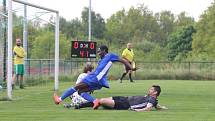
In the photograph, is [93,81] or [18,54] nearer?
[93,81]

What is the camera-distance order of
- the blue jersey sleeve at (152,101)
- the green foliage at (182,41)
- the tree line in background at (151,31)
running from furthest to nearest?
the green foliage at (182,41) < the tree line in background at (151,31) < the blue jersey sleeve at (152,101)

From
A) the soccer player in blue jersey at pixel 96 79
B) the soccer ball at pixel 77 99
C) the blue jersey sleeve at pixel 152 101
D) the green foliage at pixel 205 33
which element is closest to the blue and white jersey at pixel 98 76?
the soccer player in blue jersey at pixel 96 79

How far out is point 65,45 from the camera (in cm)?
7012

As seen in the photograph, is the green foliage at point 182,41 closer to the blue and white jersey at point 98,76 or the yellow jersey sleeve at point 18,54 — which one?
the yellow jersey sleeve at point 18,54

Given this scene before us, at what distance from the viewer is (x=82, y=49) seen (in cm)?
3030

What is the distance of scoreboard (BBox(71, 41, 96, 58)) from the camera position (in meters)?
29.9

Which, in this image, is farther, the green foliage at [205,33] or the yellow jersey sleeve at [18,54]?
the green foliage at [205,33]

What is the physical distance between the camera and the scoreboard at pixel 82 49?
29.9m

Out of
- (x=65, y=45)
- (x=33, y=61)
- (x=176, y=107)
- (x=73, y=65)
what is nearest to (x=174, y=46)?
(x=65, y=45)

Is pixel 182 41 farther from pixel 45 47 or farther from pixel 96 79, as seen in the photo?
pixel 96 79

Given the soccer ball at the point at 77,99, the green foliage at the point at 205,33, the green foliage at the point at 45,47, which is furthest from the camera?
the green foliage at the point at 205,33

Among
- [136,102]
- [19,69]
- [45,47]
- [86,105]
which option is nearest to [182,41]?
[45,47]

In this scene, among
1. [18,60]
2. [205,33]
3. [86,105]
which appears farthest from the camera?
[205,33]

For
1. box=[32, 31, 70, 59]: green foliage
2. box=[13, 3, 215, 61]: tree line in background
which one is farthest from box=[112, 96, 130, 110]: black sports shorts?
box=[13, 3, 215, 61]: tree line in background
